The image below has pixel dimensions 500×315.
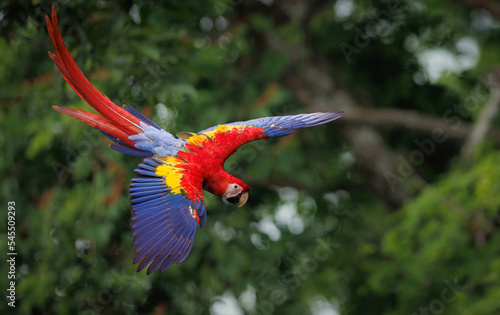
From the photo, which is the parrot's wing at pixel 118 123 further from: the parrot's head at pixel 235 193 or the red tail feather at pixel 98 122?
the parrot's head at pixel 235 193

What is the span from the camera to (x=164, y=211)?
7.52ft

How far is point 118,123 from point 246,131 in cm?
51

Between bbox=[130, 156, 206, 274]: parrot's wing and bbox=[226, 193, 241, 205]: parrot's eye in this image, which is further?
bbox=[226, 193, 241, 205]: parrot's eye

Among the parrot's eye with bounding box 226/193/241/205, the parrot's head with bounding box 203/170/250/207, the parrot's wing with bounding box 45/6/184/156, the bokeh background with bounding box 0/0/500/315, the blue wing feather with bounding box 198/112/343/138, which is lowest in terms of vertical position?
the bokeh background with bounding box 0/0/500/315

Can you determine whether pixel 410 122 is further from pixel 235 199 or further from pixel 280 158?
pixel 235 199

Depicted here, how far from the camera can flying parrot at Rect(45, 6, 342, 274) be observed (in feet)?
7.11

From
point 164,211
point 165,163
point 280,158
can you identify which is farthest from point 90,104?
point 280,158

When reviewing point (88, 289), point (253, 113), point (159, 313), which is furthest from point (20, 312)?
point (253, 113)

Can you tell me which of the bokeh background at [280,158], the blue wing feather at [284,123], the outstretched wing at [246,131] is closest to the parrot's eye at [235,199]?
the outstretched wing at [246,131]

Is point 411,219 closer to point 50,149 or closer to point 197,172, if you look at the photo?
point 50,149

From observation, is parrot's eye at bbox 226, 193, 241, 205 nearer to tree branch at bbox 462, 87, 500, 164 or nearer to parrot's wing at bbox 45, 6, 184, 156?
parrot's wing at bbox 45, 6, 184, 156

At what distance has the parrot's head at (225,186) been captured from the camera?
8.40ft

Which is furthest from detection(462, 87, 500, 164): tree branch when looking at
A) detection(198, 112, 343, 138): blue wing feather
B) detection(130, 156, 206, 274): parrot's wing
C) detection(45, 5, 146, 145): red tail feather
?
detection(45, 5, 146, 145): red tail feather

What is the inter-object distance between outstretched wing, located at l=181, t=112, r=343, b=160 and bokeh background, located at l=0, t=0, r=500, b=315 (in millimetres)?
1068
